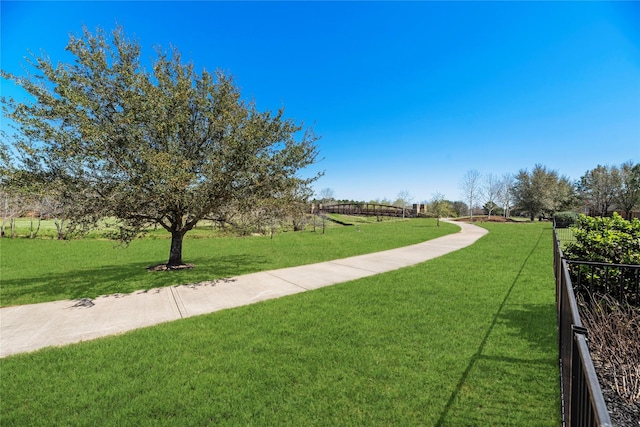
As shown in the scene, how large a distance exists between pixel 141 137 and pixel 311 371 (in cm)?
666

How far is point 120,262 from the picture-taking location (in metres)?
10.8

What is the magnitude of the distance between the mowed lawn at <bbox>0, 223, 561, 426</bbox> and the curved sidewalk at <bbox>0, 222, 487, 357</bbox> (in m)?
0.52

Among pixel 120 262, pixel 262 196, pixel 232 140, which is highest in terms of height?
pixel 232 140

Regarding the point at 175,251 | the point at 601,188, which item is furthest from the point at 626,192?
the point at 175,251

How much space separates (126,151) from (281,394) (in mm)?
6812

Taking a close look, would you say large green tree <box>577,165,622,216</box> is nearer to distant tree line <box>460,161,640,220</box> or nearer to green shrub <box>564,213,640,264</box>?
distant tree line <box>460,161,640,220</box>

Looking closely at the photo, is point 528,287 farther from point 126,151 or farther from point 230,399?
point 126,151

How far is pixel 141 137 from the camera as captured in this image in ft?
23.2

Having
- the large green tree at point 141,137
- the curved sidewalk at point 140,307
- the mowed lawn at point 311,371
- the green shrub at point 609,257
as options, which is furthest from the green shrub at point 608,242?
the large green tree at point 141,137

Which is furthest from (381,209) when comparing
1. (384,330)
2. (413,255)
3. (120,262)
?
(384,330)

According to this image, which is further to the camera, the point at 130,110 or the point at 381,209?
the point at 381,209

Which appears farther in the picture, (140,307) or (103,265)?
(103,265)

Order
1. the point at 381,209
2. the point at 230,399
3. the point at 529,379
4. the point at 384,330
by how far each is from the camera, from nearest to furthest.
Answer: the point at 230,399, the point at 529,379, the point at 384,330, the point at 381,209

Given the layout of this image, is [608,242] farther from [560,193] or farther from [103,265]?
[560,193]
